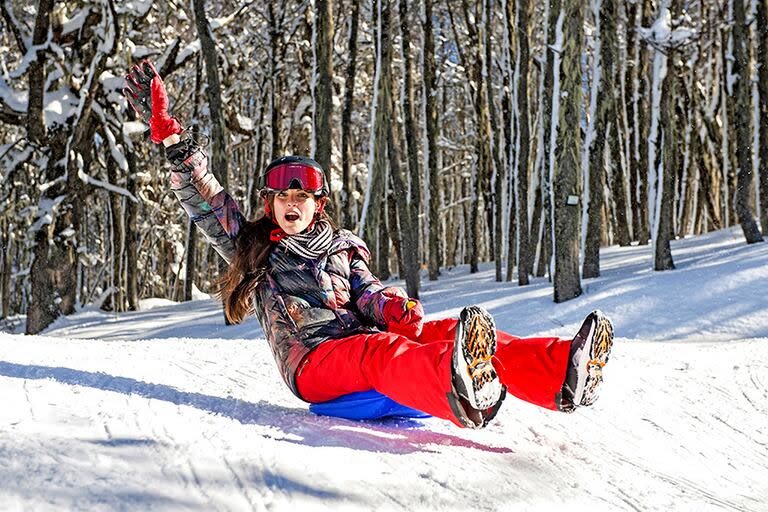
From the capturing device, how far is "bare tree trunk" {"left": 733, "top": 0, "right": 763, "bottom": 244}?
10594 mm

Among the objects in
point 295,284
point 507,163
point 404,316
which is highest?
point 507,163

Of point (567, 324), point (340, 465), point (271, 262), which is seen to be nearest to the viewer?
point (340, 465)

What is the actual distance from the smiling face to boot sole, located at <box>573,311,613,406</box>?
1470 mm

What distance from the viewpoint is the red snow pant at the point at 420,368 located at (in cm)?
251

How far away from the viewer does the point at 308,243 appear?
11.1ft

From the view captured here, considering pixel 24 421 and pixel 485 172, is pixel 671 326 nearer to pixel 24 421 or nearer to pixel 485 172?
pixel 24 421

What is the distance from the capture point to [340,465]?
7.49 ft

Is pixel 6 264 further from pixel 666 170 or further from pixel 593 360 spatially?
pixel 593 360

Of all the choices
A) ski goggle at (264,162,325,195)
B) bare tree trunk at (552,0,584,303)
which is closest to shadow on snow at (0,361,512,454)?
ski goggle at (264,162,325,195)

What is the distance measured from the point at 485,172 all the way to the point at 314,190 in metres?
13.7

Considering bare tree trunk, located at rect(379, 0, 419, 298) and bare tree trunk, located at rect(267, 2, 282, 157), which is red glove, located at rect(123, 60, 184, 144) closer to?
bare tree trunk, located at rect(379, 0, 419, 298)

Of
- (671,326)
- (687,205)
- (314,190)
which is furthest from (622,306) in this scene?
(687,205)

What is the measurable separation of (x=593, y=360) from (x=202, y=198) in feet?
6.67

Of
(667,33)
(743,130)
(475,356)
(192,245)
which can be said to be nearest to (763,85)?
(743,130)
